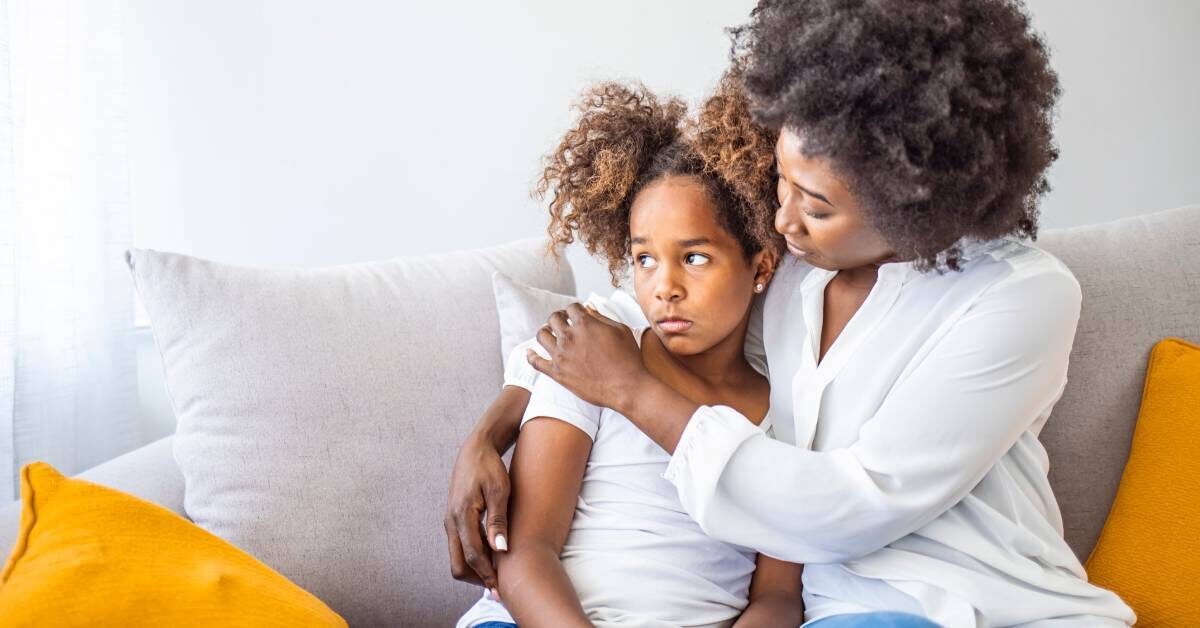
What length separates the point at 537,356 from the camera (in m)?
1.27

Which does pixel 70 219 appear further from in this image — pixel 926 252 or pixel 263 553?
pixel 926 252

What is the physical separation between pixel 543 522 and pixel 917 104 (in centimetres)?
66

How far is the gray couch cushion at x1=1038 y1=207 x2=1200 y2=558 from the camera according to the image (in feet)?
4.83

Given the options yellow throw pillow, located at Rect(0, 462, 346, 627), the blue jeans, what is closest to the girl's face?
the blue jeans

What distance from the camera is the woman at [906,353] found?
1045 millimetres

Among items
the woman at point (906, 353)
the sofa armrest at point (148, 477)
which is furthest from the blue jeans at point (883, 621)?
the sofa armrest at point (148, 477)

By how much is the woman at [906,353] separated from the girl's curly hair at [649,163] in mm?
99

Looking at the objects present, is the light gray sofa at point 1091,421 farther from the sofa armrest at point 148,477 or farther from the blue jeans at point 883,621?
the blue jeans at point 883,621

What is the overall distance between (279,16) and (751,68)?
4.19ft

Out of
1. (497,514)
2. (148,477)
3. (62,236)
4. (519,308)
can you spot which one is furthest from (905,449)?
(62,236)

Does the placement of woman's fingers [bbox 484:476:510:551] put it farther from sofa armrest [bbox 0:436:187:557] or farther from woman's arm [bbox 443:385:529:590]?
sofa armrest [bbox 0:436:187:557]

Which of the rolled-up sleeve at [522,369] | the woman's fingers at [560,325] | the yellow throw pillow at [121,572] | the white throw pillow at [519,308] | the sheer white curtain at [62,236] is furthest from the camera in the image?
the sheer white curtain at [62,236]

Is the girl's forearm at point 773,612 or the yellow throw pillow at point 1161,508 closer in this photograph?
the girl's forearm at point 773,612

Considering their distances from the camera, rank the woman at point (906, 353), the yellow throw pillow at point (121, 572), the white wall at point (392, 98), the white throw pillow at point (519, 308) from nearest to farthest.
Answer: the yellow throw pillow at point (121, 572) → the woman at point (906, 353) → the white throw pillow at point (519, 308) → the white wall at point (392, 98)
